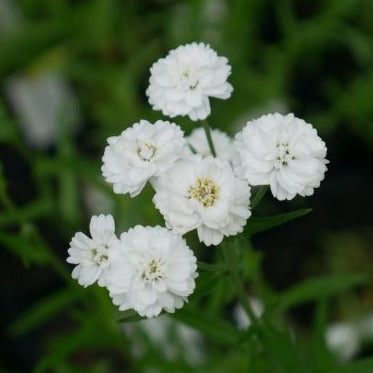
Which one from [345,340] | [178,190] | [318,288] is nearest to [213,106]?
[345,340]

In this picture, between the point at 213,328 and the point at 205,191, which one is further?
the point at 213,328

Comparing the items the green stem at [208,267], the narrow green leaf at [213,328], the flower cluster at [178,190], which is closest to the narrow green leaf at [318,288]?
the narrow green leaf at [213,328]

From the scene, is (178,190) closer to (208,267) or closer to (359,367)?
(208,267)

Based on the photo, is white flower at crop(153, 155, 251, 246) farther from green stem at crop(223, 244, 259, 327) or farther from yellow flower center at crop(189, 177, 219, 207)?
green stem at crop(223, 244, 259, 327)

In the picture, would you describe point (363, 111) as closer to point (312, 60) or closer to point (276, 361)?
point (312, 60)

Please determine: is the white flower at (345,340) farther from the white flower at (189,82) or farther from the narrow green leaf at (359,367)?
the white flower at (189,82)
